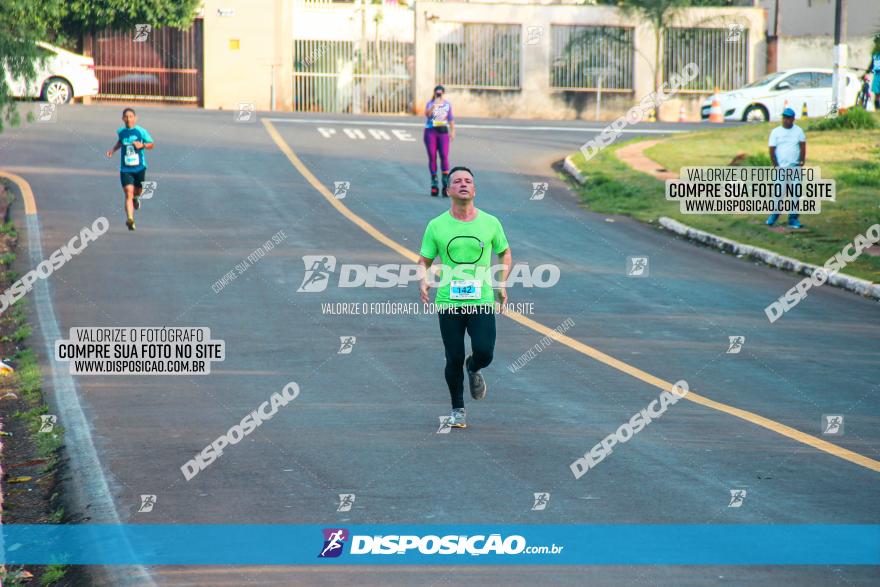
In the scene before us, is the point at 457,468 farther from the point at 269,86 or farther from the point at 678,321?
the point at 269,86

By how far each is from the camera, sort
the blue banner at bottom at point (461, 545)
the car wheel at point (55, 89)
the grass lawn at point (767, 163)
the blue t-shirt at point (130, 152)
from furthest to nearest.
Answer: the car wheel at point (55, 89), the grass lawn at point (767, 163), the blue t-shirt at point (130, 152), the blue banner at bottom at point (461, 545)

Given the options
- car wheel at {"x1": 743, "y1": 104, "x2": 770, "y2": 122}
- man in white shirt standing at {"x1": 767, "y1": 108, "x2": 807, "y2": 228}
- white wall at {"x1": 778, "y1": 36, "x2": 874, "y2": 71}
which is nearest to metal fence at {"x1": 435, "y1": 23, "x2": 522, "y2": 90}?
white wall at {"x1": 778, "y1": 36, "x2": 874, "y2": 71}

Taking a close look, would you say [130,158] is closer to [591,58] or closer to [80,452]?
[80,452]

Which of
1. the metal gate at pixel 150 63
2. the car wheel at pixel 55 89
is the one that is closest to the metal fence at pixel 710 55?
the metal gate at pixel 150 63

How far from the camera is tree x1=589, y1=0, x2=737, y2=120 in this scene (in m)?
48.2

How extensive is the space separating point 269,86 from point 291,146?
21.8m

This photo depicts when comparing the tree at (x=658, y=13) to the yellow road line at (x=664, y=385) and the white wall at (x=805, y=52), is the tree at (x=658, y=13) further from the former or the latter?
the yellow road line at (x=664, y=385)

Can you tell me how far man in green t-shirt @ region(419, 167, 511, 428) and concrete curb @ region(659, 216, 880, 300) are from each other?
28.2ft

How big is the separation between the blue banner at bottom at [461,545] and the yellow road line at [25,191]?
14.7m

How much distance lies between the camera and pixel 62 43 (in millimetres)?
47906

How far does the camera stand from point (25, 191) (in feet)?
76.0

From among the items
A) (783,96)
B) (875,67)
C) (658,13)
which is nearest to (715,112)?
(783,96)

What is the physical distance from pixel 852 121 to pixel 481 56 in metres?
22.7

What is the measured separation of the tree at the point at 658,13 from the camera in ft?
158
